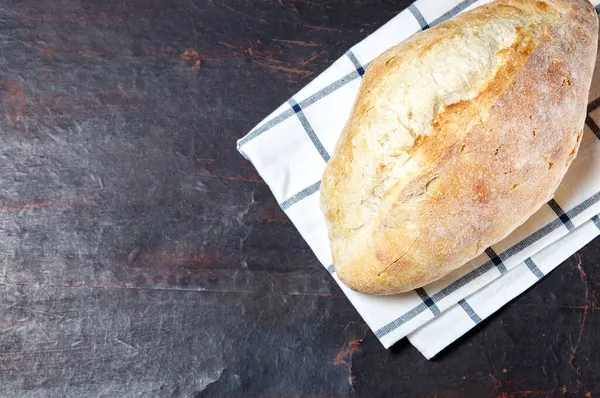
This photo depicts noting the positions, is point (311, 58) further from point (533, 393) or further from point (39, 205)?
point (533, 393)

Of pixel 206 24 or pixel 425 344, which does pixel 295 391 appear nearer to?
pixel 425 344

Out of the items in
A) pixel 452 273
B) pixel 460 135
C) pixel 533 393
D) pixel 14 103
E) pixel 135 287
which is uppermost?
pixel 14 103

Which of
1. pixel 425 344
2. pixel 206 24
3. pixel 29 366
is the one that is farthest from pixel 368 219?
pixel 29 366

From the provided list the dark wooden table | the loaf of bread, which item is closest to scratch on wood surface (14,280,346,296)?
the dark wooden table

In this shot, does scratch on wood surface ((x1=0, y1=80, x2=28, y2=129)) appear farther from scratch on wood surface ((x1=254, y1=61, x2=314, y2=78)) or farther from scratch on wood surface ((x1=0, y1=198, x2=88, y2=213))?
scratch on wood surface ((x1=254, y1=61, x2=314, y2=78))

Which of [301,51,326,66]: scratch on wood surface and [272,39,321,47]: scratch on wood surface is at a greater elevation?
[272,39,321,47]: scratch on wood surface

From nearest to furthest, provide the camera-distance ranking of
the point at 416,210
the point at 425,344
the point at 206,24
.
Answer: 1. the point at 416,210
2. the point at 425,344
3. the point at 206,24

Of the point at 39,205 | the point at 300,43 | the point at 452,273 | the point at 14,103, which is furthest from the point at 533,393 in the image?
the point at 14,103
